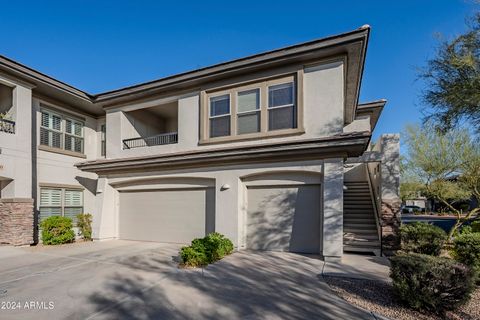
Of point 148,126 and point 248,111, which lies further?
point 148,126

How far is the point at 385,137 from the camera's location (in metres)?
10.8

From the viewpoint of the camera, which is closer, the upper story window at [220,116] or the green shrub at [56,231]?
the upper story window at [220,116]

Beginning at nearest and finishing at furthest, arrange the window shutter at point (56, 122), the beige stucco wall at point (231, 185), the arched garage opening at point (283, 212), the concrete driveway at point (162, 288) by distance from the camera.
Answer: the concrete driveway at point (162, 288)
the beige stucco wall at point (231, 185)
the arched garage opening at point (283, 212)
the window shutter at point (56, 122)

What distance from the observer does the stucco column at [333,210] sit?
8.36m

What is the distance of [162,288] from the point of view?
237 inches

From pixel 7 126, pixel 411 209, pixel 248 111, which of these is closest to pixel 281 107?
pixel 248 111

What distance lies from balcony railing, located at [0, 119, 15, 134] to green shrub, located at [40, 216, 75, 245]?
391cm

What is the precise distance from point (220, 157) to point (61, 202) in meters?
8.67

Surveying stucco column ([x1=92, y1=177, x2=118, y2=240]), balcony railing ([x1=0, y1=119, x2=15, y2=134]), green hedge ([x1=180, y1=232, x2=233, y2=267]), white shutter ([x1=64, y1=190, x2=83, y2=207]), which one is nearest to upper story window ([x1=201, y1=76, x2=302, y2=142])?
green hedge ([x1=180, y1=232, x2=233, y2=267])

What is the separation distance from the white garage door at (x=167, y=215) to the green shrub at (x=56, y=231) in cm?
211

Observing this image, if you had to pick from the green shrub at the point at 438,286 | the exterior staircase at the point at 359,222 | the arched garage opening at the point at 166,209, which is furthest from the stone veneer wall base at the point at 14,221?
the green shrub at the point at 438,286

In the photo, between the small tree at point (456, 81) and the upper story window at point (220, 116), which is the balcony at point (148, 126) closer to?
the upper story window at point (220, 116)

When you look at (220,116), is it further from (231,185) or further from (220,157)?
(231,185)

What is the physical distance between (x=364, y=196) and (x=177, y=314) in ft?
36.0
